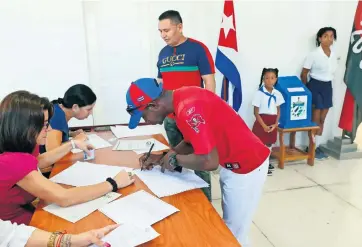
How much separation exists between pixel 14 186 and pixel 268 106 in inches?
108

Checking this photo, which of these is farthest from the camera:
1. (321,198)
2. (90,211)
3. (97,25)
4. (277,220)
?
(97,25)

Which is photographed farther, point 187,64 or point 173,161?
point 187,64

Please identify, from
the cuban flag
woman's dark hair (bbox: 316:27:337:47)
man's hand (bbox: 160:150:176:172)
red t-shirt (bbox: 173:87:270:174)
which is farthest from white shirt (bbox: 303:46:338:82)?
man's hand (bbox: 160:150:176:172)

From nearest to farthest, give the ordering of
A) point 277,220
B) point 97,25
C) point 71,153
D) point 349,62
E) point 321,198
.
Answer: point 71,153 < point 277,220 < point 321,198 < point 97,25 < point 349,62

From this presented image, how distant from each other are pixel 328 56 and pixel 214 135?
2.87 meters

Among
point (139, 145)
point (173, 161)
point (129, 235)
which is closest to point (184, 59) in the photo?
point (139, 145)

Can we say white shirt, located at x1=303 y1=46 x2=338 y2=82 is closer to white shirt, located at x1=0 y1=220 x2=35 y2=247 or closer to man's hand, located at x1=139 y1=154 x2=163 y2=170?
man's hand, located at x1=139 y1=154 x2=163 y2=170

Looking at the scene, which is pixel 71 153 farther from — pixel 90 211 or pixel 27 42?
pixel 27 42

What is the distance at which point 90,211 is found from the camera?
1.32 meters

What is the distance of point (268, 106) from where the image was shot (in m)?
3.55

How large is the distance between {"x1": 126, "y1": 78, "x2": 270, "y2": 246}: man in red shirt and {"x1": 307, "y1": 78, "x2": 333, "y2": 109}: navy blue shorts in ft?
8.42

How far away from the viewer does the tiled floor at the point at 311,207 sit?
2395mm

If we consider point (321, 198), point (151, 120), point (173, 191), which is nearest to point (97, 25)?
point (151, 120)

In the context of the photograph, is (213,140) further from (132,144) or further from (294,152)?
(294,152)
